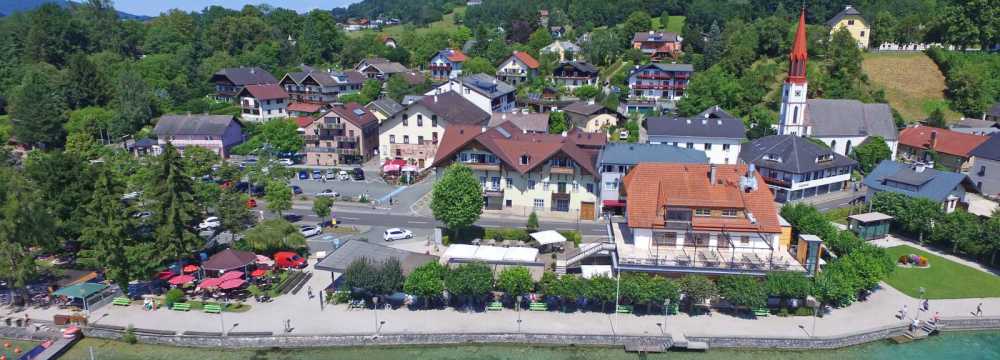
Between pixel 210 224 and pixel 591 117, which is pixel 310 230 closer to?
pixel 210 224

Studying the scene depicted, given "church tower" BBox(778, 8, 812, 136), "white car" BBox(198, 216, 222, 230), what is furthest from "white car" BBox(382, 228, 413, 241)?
"church tower" BBox(778, 8, 812, 136)

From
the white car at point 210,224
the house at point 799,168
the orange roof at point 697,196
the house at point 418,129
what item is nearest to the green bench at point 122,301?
the white car at point 210,224

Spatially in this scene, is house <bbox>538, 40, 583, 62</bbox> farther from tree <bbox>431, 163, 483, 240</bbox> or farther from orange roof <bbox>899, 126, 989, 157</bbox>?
tree <bbox>431, 163, 483, 240</bbox>

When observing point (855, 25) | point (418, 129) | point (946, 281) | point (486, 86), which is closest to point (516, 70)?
point (486, 86)

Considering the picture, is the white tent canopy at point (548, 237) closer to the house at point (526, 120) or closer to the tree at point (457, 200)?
the tree at point (457, 200)

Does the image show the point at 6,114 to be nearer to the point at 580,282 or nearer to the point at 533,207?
the point at 533,207
